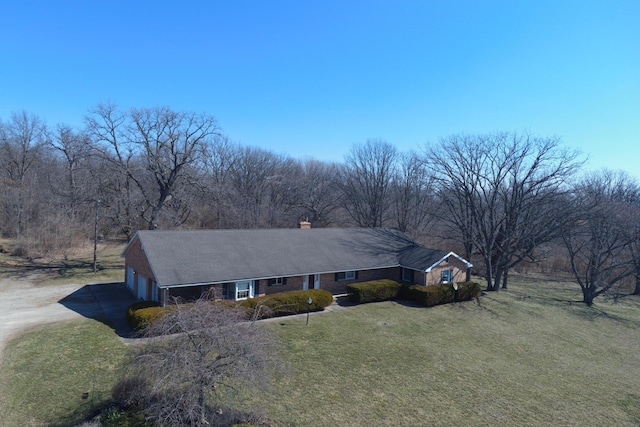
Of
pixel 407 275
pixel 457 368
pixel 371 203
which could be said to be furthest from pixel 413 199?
pixel 457 368

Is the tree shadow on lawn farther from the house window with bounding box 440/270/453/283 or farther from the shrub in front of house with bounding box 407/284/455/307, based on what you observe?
the house window with bounding box 440/270/453/283

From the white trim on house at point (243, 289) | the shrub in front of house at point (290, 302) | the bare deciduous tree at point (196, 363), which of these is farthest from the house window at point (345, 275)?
the bare deciduous tree at point (196, 363)

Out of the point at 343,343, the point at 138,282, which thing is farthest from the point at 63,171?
the point at 343,343

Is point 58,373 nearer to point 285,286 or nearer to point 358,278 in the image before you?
point 285,286

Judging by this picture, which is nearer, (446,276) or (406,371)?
(406,371)

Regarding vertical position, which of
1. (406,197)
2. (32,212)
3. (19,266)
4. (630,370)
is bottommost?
(630,370)

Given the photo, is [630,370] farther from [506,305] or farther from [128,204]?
[128,204]
